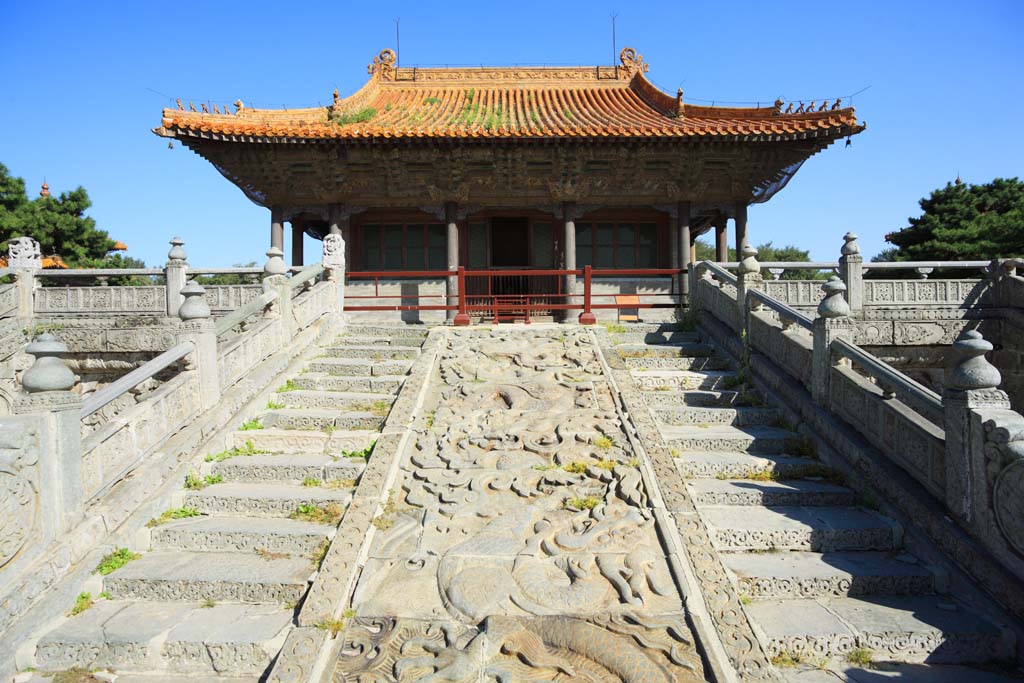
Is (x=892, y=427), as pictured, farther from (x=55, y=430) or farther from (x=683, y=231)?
(x=683, y=231)

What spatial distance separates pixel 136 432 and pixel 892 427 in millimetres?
5986

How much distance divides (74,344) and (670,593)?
10.2 m

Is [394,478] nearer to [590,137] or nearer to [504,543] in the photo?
[504,543]

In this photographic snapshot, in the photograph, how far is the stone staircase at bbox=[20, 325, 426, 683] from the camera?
3557 mm

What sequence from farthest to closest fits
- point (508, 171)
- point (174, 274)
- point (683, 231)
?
point (683, 231) → point (508, 171) → point (174, 274)

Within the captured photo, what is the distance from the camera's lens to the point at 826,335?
582 centimetres

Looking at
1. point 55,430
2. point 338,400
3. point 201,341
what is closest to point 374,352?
point 338,400

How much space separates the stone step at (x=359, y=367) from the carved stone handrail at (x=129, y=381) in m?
1.86

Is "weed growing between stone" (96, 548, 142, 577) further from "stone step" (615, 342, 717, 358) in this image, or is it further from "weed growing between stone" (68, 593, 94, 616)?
"stone step" (615, 342, 717, 358)

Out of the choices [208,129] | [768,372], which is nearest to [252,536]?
[768,372]

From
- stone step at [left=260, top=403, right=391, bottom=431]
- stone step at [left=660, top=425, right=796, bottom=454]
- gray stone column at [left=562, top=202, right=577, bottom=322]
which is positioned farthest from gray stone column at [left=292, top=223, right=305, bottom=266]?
stone step at [left=660, top=425, right=796, bottom=454]

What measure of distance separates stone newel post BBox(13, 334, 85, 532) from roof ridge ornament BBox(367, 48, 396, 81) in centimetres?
1382

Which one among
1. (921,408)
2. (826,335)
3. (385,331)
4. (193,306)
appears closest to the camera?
(921,408)

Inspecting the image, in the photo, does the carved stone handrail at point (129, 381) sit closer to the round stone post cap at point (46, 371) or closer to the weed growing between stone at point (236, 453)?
the round stone post cap at point (46, 371)
